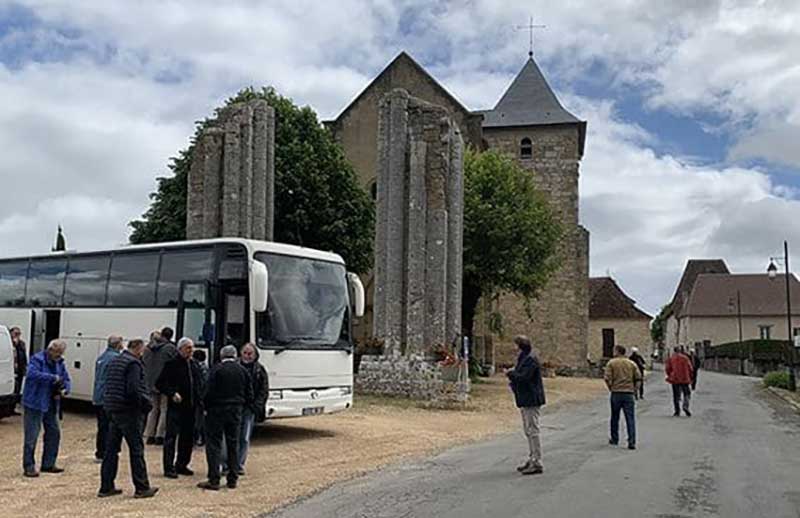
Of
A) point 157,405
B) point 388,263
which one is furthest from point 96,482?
point 388,263

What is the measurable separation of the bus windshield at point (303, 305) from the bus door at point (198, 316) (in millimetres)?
921

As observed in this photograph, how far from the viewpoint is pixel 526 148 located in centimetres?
5544

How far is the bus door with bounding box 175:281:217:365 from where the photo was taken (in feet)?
52.7

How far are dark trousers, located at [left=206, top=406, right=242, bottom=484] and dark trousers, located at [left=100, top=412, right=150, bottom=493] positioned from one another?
94cm

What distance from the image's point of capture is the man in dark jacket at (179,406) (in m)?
12.2

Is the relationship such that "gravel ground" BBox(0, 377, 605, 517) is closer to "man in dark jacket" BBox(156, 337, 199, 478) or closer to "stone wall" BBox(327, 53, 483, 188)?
"man in dark jacket" BBox(156, 337, 199, 478)

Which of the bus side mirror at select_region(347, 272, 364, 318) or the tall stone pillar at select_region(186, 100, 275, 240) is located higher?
the tall stone pillar at select_region(186, 100, 275, 240)

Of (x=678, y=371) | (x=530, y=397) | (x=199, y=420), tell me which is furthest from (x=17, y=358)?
(x=678, y=371)

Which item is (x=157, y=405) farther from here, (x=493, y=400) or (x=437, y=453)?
(x=493, y=400)

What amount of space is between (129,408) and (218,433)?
1351mm

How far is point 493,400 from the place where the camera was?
2817cm

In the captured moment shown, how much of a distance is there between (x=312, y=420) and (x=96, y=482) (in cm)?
854

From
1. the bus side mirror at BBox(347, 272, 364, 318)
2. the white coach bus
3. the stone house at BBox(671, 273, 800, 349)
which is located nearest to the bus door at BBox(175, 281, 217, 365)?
the white coach bus

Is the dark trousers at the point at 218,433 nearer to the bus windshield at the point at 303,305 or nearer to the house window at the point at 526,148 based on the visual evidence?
the bus windshield at the point at 303,305
